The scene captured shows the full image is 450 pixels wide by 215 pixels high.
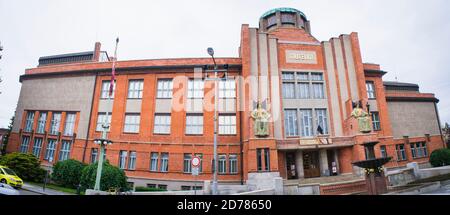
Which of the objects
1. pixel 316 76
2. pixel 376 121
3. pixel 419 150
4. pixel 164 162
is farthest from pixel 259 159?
pixel 419 150

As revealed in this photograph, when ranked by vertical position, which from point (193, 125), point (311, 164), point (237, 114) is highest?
point (237, 114)

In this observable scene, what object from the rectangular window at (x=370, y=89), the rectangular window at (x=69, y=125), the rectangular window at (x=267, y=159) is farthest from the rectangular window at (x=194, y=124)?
the rectangular window at (x=370, y=89)

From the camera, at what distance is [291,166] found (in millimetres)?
21906

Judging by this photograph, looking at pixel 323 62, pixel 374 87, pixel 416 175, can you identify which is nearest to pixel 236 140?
pixel 323 62

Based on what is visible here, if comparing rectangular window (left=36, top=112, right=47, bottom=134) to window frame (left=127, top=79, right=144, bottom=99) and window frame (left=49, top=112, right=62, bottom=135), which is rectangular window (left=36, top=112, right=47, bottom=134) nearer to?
window frame (left=49, top=112, right=62, bottom=135)

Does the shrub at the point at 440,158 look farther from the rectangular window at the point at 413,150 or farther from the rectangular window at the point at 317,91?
the rectangular window at the point at 317,91

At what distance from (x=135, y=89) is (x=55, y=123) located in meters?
9.22

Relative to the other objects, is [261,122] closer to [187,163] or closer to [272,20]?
[187,163]

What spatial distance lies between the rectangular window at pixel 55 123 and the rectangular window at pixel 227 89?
58.1 feet

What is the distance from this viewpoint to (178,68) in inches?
969

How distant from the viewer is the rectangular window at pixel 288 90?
909 inches
